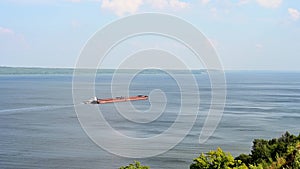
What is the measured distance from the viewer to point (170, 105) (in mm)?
50125

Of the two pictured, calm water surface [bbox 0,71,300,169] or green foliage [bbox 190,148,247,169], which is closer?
green foliage [bbox 190,148,247,169]

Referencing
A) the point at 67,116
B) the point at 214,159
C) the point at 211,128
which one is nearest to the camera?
the point at 214,159

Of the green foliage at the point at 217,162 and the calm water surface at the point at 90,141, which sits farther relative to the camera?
the calm water surface at the point at 90,141

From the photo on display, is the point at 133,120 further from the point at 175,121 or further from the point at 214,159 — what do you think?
the point at 214,159

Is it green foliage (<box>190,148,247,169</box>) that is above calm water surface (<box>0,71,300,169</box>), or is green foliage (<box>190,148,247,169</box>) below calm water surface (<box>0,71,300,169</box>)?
below

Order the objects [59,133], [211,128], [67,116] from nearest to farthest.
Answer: [59,133] → [211,128] → [67,116]

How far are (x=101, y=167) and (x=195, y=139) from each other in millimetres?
8685

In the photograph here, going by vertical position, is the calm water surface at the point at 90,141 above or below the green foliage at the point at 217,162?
above

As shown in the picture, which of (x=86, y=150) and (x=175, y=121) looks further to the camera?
(x=175, y=121)

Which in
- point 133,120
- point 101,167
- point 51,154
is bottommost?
point 101,167

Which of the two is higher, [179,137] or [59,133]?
[59,133]

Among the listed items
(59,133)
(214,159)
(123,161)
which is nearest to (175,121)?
(59,133)

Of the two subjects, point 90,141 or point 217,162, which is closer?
point 217,162

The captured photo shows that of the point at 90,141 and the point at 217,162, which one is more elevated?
the point at 90,141
